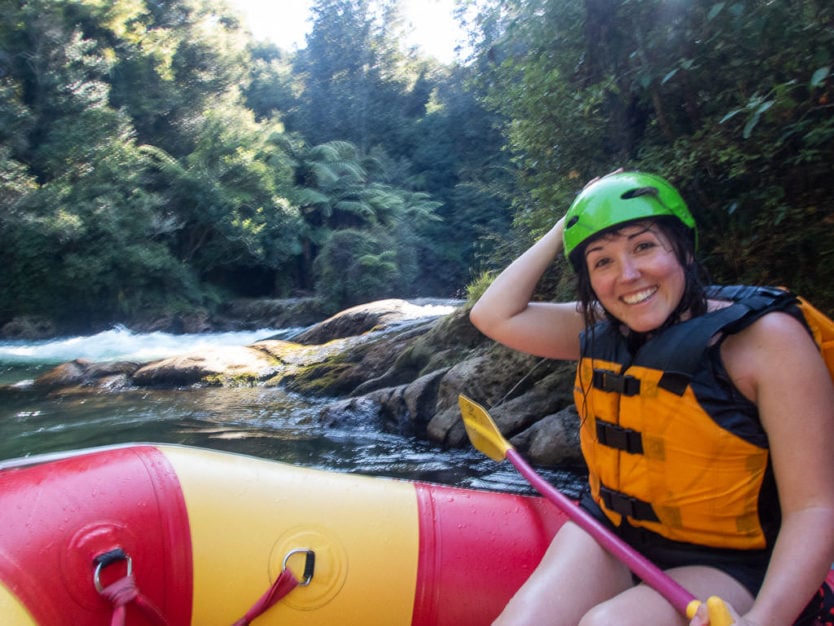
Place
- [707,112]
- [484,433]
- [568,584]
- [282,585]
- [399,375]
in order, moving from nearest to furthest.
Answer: [568,584] < [282,585] < [484,433] < [707,112] < [399,375]

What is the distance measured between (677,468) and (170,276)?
19.4 m

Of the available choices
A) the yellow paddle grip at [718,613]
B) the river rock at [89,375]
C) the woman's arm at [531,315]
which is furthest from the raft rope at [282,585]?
the river rock at [89,375]

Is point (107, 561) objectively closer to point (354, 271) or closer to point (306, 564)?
point (306, 564)

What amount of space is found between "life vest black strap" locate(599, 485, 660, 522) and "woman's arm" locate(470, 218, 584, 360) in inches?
16.1

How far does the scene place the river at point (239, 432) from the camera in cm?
420

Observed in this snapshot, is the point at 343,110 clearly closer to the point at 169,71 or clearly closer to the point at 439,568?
the point at 169,71

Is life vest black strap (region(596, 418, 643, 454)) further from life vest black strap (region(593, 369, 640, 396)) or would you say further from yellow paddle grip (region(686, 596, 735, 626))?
yellow paddle grip (region(686, 596, 735, 626))

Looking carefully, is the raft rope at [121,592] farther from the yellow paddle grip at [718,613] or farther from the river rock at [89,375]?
the river rock at [89,375]

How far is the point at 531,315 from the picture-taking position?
5.57 feet

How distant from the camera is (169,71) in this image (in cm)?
2017

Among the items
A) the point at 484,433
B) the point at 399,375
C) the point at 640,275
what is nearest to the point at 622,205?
the point at 640,275

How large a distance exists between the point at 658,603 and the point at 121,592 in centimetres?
113

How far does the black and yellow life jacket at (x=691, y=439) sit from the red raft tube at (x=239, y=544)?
48cm

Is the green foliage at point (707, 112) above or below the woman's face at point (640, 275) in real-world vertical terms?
above
